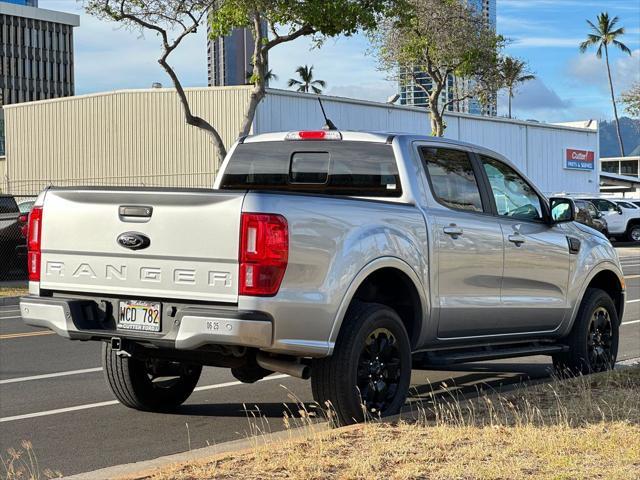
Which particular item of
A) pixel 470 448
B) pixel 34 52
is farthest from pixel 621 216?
pixel 34 52

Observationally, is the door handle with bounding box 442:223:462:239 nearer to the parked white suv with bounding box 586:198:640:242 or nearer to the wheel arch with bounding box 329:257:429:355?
the wheel arch with bounding box 329:257:429:355

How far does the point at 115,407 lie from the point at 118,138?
129ft

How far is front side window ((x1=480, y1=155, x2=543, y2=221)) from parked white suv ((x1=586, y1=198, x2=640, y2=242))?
34.5 m

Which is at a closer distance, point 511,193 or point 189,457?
point 189,457

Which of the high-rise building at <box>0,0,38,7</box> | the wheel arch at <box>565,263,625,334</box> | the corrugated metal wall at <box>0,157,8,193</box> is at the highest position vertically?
the high-rise building at <box>0,0,38,7</box>

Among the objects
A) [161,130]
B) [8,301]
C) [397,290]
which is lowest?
[8,301]

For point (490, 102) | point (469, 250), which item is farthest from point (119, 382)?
point (490, 102)

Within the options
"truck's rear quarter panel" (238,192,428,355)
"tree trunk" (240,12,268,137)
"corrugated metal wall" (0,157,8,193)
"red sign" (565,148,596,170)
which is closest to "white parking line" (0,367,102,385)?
"truck's rear quarter panel" (238,192,428,355)

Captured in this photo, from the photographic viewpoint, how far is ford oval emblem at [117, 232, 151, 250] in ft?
22.1

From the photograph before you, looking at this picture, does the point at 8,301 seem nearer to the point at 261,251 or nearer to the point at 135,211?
the point at 135,211

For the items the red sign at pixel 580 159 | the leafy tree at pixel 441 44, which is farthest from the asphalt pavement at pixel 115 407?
the red sign at pixel 580 159

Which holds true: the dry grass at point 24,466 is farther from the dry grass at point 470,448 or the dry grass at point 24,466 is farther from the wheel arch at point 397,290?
the wheel arch at point 397,290

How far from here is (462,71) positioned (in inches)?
1644

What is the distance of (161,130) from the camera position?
1770 inches
